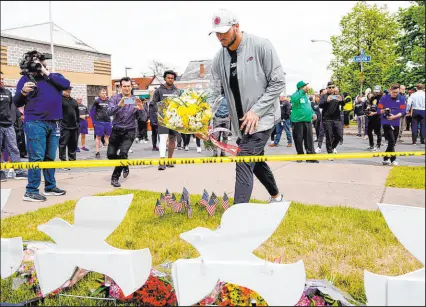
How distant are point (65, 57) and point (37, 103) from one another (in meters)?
30.5

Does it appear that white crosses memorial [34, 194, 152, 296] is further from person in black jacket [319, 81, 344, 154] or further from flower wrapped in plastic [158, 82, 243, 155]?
→ person in black jacket [319, 81, 344, 154]

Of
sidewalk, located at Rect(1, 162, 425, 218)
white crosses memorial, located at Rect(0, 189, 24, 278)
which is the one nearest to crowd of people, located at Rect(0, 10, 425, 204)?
sidewalk, located at Rect(1, 162, 425, 218)

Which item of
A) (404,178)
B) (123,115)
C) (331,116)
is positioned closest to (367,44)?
(331,116)

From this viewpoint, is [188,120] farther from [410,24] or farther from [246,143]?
[410,24]

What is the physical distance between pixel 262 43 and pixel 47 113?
3.36m

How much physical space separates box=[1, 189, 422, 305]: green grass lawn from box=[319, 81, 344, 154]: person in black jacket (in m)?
5.44

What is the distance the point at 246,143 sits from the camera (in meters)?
3.43

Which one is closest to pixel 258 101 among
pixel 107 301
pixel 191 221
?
pixel 191 221

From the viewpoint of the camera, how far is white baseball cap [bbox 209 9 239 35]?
3.05 m

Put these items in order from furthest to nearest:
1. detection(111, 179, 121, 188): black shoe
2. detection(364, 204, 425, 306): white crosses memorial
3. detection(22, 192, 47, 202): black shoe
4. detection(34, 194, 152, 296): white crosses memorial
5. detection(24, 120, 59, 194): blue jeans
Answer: detection(111, 179, 121, 188): black shoe
detection(22, 192, 47, 202): black shoe
detection(24, 120, 59, 194): blue jeans
detection(34, 194, 152, 296): white crosses memorial
detection(364, 204, 425, 306): white crosses memorial

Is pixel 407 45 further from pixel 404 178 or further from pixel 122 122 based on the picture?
pixel 122 122

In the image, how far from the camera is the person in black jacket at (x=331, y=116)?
9648 millimetres

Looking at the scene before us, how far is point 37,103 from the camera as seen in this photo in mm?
5227

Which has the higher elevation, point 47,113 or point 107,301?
point 47,113
